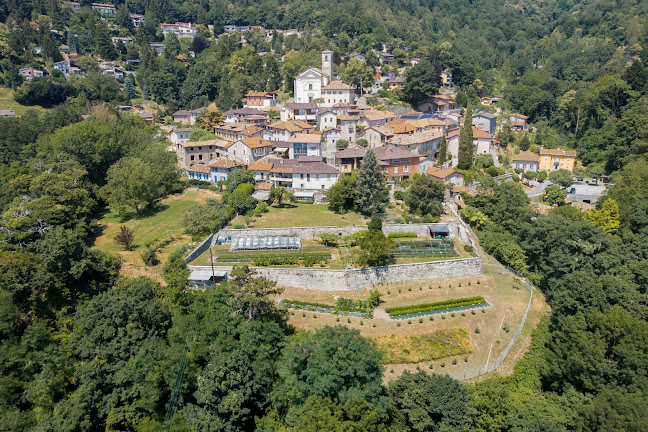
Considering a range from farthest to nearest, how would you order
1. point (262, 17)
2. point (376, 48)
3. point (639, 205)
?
point (262, 17), point (376, 48), point (639, 205)

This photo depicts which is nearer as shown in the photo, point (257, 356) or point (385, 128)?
point (257, 356)

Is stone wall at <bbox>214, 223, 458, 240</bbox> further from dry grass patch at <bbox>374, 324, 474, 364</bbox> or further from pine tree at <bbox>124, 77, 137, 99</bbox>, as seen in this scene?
pine tree at <bbox>124, 77, 137, 99</bbox>

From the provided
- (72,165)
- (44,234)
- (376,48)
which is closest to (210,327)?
(44,234)

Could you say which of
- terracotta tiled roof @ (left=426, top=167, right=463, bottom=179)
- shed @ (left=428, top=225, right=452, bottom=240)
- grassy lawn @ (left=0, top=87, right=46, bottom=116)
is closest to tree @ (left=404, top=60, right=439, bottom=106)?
terracotta tiled roof @ (left=426, top=167, right=463, bottom=179)

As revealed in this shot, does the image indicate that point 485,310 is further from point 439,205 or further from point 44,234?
point 44,234

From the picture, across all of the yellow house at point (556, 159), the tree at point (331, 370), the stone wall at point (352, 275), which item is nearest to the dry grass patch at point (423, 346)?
the tree at point (331, 370)

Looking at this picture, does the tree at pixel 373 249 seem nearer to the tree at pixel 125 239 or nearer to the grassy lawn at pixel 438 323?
the grassy lawn at pixel 438 323
